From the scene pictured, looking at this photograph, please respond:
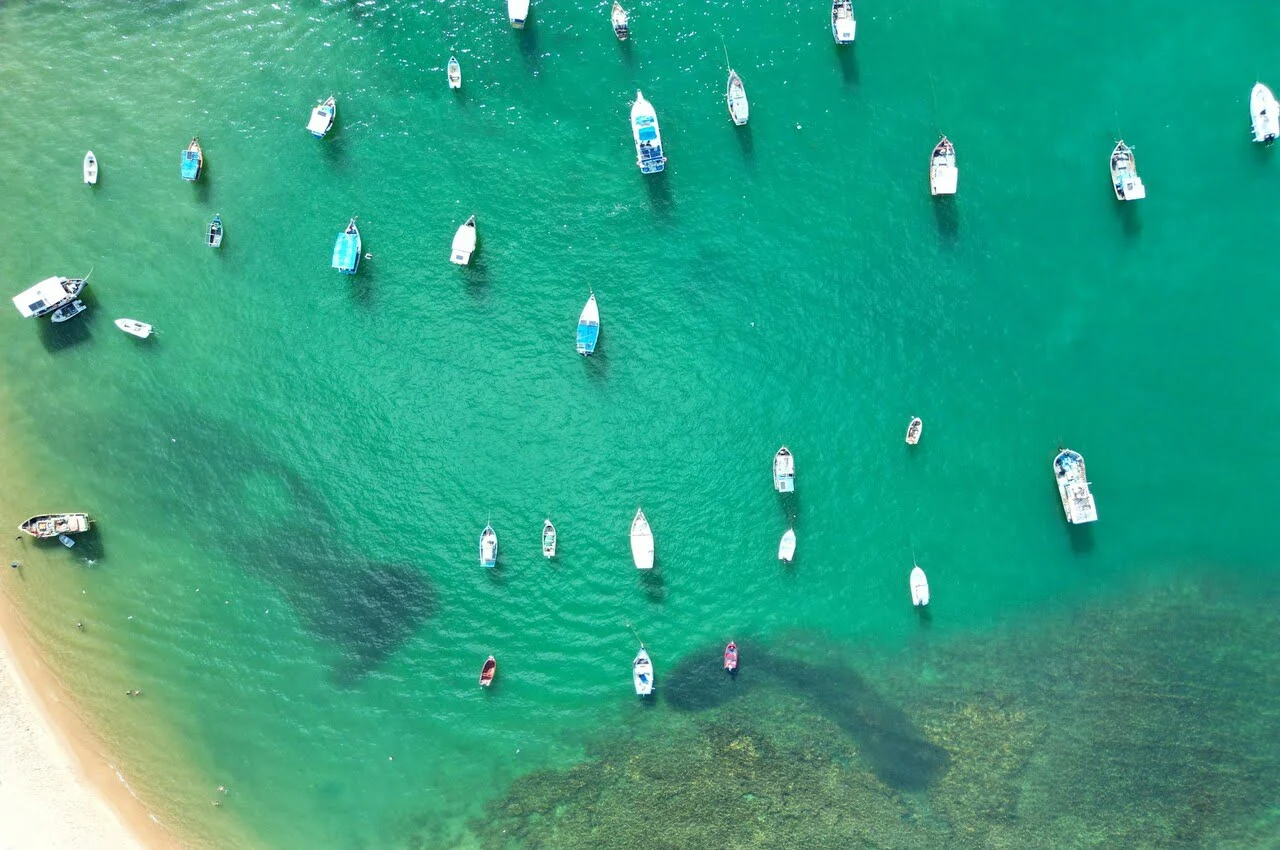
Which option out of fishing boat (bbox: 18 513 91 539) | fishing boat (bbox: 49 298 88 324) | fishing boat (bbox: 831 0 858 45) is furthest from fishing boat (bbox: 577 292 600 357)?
fishing boat (bbox: 18 513 91 539)

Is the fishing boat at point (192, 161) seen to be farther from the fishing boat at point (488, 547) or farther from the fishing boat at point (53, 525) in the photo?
the fishing boat at point (488, 547)

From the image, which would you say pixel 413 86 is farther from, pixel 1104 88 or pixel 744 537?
pixel 1104 88

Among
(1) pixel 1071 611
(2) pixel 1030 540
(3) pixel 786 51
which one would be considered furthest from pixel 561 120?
(1) pixel 1071 611

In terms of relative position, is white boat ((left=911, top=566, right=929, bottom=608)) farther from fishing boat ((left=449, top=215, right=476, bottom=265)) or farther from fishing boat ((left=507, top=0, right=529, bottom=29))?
fishing boat ((left=507, top=0, right=529, bottom=29))

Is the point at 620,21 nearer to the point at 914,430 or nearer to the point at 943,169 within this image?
the point at 943,169

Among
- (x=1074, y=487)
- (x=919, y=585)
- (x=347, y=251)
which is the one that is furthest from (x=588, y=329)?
(x=1074, y=487)

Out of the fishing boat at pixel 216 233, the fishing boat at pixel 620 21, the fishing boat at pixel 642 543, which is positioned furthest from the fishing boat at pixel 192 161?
the fishing boat at pixel 642 543
